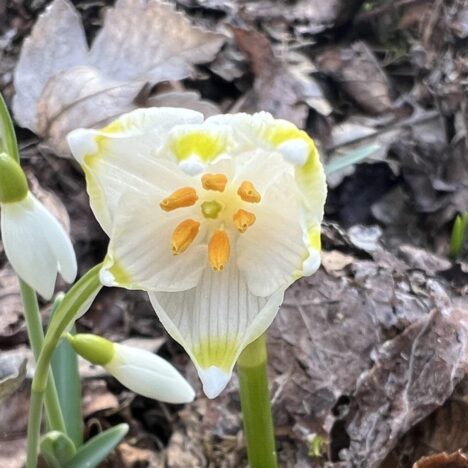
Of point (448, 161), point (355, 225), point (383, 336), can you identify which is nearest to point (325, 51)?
point (448, 161)

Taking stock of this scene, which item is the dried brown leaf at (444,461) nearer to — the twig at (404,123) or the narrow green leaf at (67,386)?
the narrow green leaf at (67,386)

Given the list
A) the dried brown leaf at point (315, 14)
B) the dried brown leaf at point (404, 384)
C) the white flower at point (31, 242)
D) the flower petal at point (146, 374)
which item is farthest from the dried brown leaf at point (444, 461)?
the dried brown leaf at point (315, 14)

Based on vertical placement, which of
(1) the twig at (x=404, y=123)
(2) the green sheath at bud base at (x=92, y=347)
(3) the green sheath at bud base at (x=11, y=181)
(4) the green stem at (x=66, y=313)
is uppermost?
(3) the green sheath at bud base at (x=11, y=181)

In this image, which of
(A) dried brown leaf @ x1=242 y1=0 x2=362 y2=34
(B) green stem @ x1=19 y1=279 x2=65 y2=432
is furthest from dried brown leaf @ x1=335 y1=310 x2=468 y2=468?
(A) dried brown leaf @ x1=242 y1=0 x2=362 y2=34

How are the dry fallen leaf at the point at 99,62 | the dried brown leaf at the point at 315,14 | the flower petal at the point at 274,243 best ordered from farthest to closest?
the dried brown leaf at the point at 315,14, the dry fallen leaf at the point at 99,62, the flower petal at the point at 274,243

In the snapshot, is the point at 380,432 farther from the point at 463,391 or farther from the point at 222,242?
the point at 222,242

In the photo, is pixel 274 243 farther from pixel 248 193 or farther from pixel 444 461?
pixel 444 461

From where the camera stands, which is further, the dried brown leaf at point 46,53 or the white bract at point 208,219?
the dried brown leaf at point 46,53

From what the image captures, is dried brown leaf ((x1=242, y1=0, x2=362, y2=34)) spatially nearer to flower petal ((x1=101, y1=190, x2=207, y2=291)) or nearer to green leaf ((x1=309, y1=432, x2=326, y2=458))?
green leaf ((x1=309, y1=432, x2=326, y2=458))
